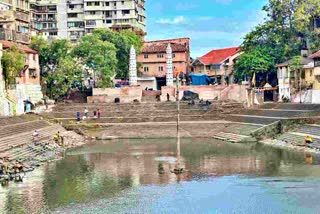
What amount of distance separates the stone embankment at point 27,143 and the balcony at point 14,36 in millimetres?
9812

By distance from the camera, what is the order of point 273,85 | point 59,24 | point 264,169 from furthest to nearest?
point 59,24 → point 273,85 → point 264,169

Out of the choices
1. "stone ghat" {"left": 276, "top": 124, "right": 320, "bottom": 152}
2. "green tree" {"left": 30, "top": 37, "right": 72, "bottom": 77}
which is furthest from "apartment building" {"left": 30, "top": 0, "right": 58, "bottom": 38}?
"stone ghat" {"left": 276, "top": 124, "right": 320, "bottom": 152}

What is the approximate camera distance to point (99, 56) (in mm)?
63281

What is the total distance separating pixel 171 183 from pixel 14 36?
123 feet

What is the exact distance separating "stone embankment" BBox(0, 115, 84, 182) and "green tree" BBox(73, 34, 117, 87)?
1239cm

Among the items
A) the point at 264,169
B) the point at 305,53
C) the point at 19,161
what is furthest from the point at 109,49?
the point at 264,169

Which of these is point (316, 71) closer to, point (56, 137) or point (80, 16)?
point (56, 137)

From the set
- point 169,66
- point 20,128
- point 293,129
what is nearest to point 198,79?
point 169,66

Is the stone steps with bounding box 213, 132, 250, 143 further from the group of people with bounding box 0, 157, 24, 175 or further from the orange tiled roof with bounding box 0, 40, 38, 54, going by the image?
the orange tiled roof with bounding box 0, 40, 38, 54

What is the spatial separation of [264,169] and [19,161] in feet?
50.2

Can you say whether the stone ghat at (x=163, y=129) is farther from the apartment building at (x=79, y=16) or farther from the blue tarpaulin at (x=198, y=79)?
the apartment building at (x=79, y=16)

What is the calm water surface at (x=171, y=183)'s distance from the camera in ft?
75.3

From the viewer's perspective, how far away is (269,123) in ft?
156

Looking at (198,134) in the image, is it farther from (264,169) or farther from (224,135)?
(264,169)
